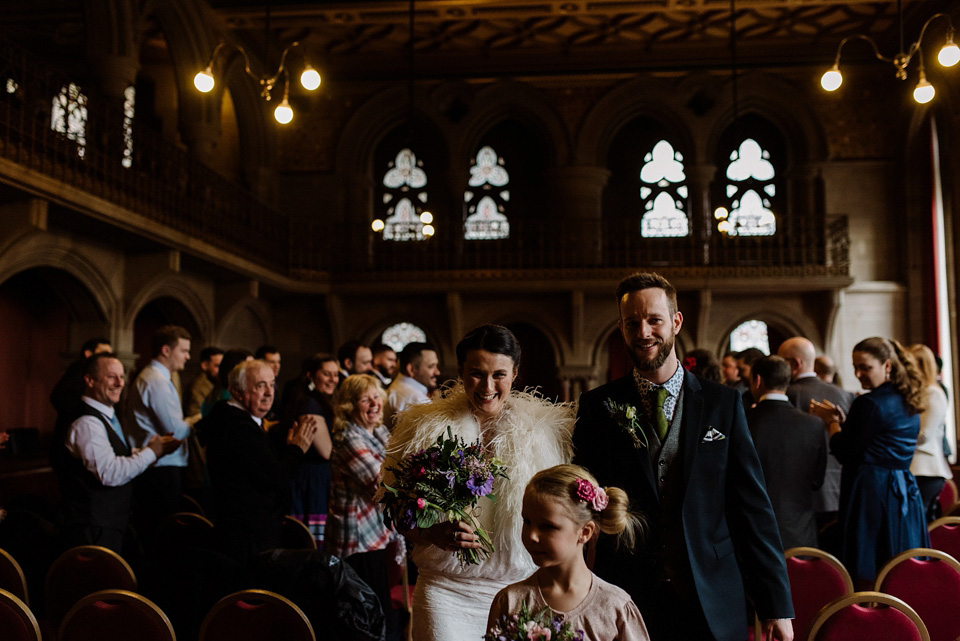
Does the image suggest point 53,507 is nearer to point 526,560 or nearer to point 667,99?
point 526,560

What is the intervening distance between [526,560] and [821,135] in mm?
11916

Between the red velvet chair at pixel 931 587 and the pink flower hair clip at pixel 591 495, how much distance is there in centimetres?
174

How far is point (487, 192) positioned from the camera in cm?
1365

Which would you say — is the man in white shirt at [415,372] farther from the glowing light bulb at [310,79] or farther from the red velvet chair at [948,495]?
the red velvet chair at [948,495]

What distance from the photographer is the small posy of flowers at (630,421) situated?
2.21m

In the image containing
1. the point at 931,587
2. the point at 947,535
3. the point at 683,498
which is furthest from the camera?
the point at 947,535

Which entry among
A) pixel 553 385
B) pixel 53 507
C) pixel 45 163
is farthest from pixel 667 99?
pixel 53 507

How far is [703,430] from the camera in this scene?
2.23m

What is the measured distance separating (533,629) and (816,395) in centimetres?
404

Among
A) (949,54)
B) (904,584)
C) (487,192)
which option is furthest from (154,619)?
(487,192)

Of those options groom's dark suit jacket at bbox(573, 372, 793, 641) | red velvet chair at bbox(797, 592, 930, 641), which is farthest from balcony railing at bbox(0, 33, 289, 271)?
red velvet chair at bbox(797, 592, 930, 641)

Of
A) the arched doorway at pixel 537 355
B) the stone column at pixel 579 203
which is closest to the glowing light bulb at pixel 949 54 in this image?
the stone column at pixel 579 203

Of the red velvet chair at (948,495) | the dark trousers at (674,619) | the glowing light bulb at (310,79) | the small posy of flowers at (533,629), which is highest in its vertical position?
the glowing light bulb at (310,79)

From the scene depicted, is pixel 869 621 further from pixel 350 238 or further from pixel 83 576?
pixel 350 238
